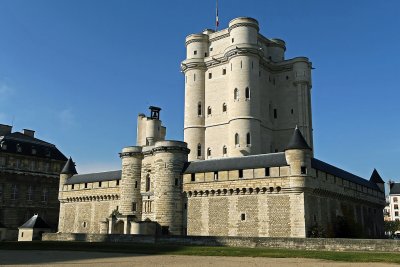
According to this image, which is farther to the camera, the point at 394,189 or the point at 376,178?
the point at 394,189

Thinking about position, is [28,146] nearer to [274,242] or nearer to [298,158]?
[298,158]

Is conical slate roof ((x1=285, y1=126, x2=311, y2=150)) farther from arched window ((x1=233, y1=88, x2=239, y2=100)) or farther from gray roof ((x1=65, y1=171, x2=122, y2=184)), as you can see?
gray roof ((x1=65, y1=171, x2=122, y2=184))

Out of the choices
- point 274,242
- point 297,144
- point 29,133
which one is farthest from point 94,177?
point 274,242

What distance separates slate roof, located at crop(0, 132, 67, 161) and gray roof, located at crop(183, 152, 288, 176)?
3232 cm

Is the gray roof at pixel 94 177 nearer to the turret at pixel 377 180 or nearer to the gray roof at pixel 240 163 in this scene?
the gray roof at pixel 240 163

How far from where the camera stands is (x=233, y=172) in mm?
37969

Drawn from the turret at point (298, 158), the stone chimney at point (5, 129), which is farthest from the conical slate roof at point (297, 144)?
the stone chimney at point (5, 129)

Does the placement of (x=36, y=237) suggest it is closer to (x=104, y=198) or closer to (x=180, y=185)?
(x=104, y=198)

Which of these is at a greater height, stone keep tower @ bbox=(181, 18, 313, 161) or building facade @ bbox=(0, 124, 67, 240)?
stone keep tower @ bbox=(181, 18, 313, 161)

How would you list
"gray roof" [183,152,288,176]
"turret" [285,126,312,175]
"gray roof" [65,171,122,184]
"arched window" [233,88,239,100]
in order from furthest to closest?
"arched window" [233,88,239,100] → "gray roof" [65,171,122,184] → "gray roof" [183,152,288,176] → "turret" [285,126,312,175]

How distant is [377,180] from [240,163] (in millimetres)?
26064

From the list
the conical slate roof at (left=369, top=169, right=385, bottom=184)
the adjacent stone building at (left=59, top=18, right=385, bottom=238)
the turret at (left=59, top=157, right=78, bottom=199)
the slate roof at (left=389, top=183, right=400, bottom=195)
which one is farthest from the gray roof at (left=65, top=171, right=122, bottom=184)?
the slate roof at (left=389, top=183, right=400, bottom=195)

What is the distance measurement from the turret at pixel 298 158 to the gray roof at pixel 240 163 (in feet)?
2.35

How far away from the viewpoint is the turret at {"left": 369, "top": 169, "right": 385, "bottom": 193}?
55.1m
